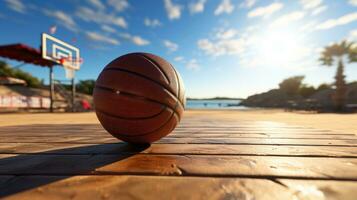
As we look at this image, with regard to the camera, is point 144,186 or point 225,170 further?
point 225,170

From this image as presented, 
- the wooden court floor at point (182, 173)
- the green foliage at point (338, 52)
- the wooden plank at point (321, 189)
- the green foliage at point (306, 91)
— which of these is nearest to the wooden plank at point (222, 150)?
the wooden court floor at point (182, 173)

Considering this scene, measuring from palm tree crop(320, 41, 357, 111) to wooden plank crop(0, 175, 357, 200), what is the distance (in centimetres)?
2917

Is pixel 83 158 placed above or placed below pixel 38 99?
below

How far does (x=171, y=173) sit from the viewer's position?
1.71 m

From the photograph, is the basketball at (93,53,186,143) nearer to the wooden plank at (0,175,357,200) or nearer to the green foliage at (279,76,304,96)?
the wooden plank at (0,175,357,200)

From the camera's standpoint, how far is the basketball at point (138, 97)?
2418 mm

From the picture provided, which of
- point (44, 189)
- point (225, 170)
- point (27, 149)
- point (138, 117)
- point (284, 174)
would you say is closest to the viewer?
point (44, 189)

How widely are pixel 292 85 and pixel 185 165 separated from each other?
268 ft

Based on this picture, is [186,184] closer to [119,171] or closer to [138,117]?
[119,171]

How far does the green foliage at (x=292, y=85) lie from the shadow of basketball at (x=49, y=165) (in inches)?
3096

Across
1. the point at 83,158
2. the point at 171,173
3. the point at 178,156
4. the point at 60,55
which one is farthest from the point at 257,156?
the point at 60,55

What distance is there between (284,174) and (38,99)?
1134 inches

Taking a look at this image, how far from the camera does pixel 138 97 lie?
240cm

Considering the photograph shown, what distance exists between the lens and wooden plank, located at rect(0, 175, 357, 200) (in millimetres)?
1320
